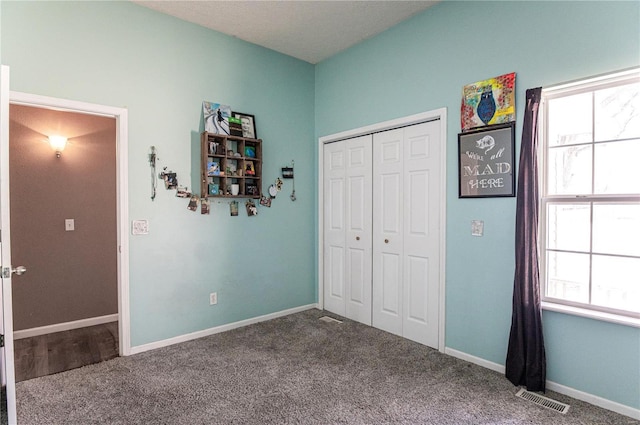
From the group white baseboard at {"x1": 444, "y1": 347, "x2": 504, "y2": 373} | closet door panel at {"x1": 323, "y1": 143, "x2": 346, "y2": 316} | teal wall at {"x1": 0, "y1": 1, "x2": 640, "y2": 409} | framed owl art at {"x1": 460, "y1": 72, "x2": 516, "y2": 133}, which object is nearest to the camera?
teal wall at {"x1": 0, "y1": 1, "x2": 640, "y2": 409}

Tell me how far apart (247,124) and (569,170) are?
9.22ft

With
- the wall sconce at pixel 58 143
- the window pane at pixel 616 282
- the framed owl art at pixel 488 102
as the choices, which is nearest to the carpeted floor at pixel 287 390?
the window pane at pixel 616 282

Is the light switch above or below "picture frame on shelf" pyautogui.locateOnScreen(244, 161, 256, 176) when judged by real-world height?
below

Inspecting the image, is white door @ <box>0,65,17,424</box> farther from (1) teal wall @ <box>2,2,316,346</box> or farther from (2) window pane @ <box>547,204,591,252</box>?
(2) window pane @ <box>547,204,591,252</box>

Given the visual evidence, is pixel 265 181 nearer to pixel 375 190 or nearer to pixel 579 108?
pixel 375 190

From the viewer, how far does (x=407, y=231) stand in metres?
3.36

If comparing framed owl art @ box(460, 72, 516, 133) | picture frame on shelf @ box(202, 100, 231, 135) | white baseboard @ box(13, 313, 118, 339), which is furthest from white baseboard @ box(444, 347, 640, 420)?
white baseboard @ box(13, 313, 118, 339)

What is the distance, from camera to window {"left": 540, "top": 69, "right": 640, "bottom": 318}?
86.0 inches

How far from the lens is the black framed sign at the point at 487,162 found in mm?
2596

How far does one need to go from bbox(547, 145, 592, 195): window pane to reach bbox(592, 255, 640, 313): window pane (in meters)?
0.47

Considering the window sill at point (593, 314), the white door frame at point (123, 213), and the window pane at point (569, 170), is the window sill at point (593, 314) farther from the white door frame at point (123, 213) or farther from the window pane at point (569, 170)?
the white door frame at point (123, 213)

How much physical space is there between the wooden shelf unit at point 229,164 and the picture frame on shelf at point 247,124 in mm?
87

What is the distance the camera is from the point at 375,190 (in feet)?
12.0

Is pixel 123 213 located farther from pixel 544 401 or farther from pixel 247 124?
pixel 544 401
